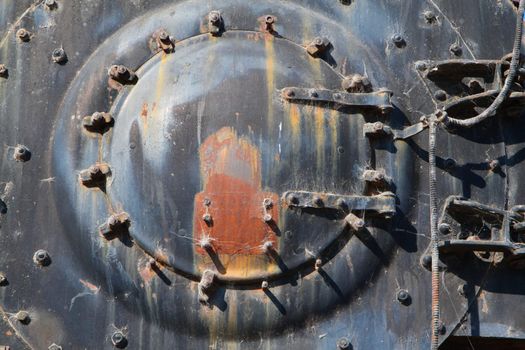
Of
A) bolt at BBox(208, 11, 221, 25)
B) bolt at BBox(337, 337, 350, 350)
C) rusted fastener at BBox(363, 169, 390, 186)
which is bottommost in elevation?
bolt at BBox(337, 337, 350, 350)

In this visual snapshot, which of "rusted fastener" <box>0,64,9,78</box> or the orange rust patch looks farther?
"rusted fastener" <box>0,64,9,78</box>

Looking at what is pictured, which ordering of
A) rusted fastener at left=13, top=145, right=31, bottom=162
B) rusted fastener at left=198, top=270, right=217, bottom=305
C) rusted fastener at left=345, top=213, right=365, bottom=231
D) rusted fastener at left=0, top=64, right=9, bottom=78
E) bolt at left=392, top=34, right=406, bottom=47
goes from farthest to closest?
bolt at left=392, top=34, right=406, bottom=47, rusted fastener at left=0, top=64, right=9, bottom=78, rusted fastener at left=13, top=145, right=31, bottom=162, rusted fastener at left=345, top=213, right=365, bottom=231, rusted fastener at left=198, top=270, right=217, bottom=305

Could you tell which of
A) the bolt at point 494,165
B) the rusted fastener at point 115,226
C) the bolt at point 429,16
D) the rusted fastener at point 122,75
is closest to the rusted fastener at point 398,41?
the bolt at point 429,16

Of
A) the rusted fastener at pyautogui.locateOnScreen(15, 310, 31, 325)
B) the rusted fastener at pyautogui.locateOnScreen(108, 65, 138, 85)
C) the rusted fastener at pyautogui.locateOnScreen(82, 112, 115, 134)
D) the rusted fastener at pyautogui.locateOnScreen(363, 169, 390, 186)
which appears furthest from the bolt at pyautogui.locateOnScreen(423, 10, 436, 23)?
the rusted fastener at pyautogui.locateOnScreen(15, 310, 31, 325)

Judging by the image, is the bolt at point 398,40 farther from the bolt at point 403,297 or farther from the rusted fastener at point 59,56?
the rusted fastener at point 59,56

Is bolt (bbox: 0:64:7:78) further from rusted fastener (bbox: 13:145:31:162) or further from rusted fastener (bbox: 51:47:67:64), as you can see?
rusted fastener (bbox: 13:145:31:162)

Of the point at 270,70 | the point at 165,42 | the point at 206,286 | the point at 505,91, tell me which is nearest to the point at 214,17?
the point at 165,42

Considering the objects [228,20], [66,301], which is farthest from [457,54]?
[66,301]
